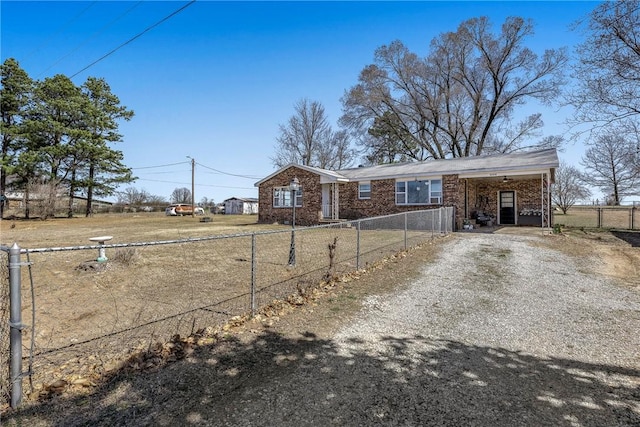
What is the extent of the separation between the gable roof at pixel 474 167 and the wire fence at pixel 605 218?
242 inches

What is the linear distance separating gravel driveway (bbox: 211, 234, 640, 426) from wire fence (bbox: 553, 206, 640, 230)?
1670 cm

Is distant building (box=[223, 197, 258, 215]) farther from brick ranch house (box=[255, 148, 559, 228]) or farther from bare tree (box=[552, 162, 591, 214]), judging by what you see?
bare tree (box=[552, 162, 591, 214])

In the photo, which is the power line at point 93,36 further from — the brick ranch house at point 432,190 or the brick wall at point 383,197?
the brick wall at point 383,197

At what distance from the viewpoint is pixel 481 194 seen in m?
19.2

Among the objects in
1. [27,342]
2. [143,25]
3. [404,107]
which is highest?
[404,107]

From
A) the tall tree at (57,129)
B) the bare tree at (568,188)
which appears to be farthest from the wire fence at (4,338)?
the bare tree at (568,188)

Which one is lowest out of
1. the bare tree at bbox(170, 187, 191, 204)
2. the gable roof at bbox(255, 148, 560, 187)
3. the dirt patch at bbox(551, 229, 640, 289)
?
the dirt patch at bbox(551, 229, 640, 289)

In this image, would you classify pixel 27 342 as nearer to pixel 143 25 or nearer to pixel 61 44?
pixel 143 25

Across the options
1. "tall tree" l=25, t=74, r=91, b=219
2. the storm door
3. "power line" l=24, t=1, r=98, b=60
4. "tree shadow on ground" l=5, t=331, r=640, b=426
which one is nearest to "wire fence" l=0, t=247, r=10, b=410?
"tree shadow on ground" l=5, t=331, r=640, b=426

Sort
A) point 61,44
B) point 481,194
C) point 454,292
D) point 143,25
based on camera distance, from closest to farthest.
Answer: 1. point 454,292
2. point 143,25
3. point 61,44
4. point 481,194

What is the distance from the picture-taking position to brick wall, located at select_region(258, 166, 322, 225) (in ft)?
66.0

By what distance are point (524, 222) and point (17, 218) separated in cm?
3842

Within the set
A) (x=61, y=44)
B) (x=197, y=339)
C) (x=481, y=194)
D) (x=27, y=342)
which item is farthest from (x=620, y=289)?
(x=61, y=44)

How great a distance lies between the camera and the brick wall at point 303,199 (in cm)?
2011
